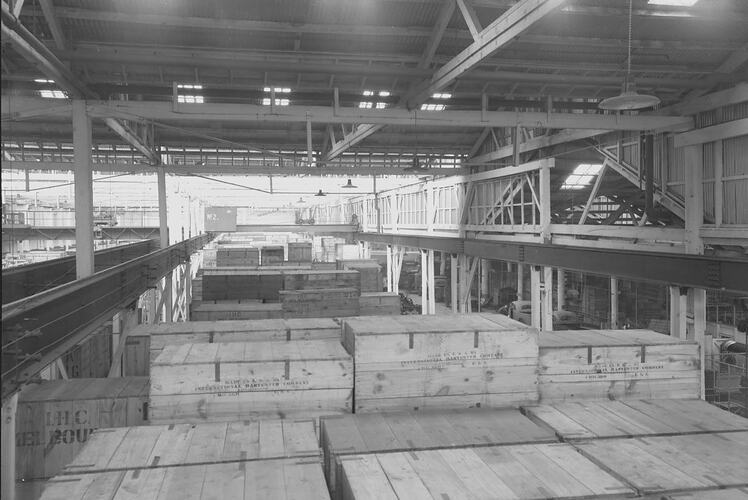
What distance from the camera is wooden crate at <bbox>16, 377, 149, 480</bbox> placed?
21.7ft

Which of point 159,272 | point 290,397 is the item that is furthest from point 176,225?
point 290,397

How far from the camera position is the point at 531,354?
6.23 meters

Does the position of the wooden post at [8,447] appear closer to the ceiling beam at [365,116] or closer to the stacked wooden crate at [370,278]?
the ceiling beam at [365,116]

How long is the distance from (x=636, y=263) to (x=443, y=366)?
6.16 metres

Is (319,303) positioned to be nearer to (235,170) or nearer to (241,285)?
(241,285)

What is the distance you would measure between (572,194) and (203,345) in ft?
52.3

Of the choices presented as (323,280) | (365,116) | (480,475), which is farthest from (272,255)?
(480,475)

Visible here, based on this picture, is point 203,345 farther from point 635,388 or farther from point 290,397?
point 635,388

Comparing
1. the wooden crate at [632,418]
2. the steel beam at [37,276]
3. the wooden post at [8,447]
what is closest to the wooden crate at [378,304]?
the steel beam at [37,276]

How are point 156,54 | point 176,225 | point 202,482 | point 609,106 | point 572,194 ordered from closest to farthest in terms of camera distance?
point 202,482 → point 609,106 → point 156,54 → point 572,194 → point 176,225

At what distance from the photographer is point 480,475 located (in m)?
4.16

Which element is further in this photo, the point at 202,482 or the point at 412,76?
the point at 412,76

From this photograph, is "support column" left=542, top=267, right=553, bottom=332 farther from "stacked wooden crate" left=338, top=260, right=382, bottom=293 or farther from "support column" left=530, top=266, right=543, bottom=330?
"stacked wooden crate" left=338, top=260, right=382, bottom=293

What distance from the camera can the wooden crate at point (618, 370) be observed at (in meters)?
6.44
